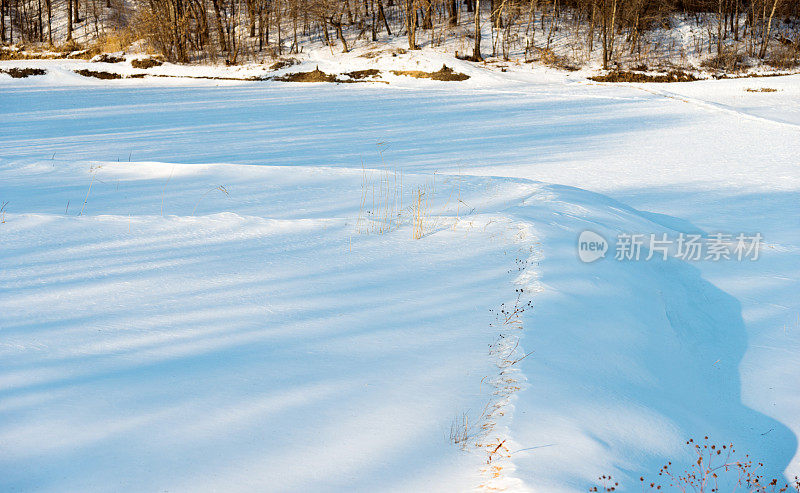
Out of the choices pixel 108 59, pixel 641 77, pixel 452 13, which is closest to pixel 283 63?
pixel 108 59

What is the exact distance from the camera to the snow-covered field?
2270 millimetres

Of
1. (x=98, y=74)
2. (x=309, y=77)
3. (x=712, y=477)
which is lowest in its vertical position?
(x=712, y=477)

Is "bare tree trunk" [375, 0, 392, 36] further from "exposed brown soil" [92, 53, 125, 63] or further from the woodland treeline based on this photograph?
"exposed brown soil" [92, 53, 125, 63]

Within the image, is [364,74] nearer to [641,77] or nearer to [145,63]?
[145,63]

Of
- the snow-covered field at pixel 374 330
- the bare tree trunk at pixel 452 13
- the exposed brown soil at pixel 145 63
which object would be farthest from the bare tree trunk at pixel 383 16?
the snow-covered field at pixel 374 330

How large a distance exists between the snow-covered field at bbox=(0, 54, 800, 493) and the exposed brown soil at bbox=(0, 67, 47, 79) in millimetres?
18267

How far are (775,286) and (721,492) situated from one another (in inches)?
121

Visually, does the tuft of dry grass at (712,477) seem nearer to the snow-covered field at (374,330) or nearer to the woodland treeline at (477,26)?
the snow-covered field at (374,330)

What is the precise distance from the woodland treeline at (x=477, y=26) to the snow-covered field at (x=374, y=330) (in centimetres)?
1908

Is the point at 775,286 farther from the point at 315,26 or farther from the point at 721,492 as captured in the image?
the point at 315,26

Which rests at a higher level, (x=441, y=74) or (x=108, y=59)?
(x=108, y=59)

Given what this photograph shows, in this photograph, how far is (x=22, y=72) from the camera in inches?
854

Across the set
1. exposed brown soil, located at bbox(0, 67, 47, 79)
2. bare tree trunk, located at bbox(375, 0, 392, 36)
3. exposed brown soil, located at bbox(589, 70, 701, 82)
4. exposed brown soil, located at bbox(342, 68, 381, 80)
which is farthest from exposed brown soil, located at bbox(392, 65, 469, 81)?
exposed brown soil, located at bbox(0, 67, 47, 79)

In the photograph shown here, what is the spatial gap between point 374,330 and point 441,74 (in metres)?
18.9
